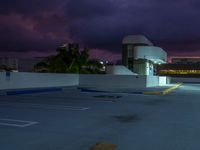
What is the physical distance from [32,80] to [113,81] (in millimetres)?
11386

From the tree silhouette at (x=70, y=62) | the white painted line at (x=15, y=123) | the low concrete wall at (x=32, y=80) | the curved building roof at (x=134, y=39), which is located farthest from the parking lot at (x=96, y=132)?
the curved building roof at (x=134, y=39)

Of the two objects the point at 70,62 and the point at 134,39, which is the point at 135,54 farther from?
the point at 70,62

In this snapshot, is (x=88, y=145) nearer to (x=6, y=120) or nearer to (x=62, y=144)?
(x=62, y=144)

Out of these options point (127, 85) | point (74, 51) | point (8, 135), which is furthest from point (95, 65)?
point (8, 135)

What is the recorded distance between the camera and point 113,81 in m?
37.4

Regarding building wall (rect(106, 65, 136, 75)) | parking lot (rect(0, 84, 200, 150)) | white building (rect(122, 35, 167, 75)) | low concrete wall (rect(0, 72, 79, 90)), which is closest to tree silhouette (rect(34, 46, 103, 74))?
building wall (rect(106, 65, 136, 75))

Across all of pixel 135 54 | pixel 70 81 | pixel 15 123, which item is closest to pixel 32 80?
pixel 70 81

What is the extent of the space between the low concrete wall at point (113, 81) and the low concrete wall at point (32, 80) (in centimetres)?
276

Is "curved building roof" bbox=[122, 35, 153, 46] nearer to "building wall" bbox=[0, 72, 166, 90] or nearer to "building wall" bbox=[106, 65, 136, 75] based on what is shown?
"building wall" bbox=[106, 65, 136, 75]

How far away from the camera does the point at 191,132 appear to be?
839 cm

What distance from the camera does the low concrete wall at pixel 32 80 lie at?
2541 centimetres

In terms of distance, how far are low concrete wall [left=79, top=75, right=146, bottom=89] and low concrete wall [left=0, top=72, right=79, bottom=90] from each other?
2.76 metres

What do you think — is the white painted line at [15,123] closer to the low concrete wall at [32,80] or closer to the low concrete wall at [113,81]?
the low concrete wall at [32,80]

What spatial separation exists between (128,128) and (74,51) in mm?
39244
